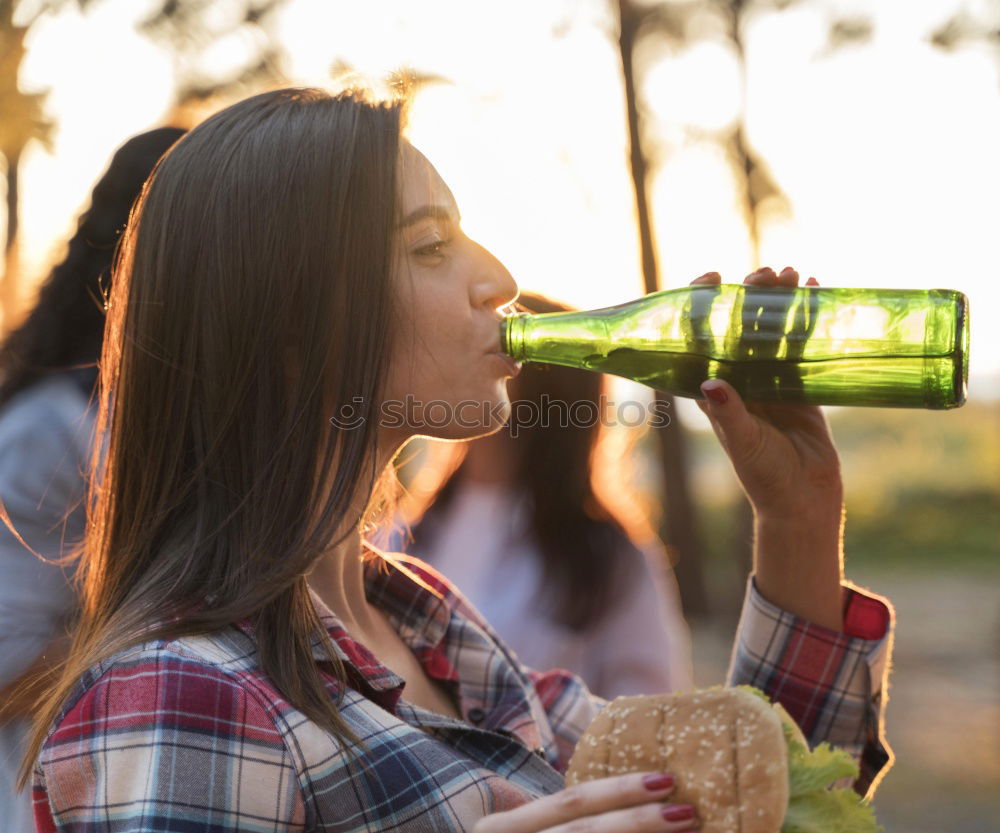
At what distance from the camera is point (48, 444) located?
2418 mm

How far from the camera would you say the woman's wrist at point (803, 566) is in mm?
1967

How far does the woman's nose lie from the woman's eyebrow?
0.07 metres

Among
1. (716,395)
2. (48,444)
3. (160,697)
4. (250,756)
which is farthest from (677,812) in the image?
A: (48,444)

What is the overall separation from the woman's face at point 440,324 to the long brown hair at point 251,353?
0.15ft

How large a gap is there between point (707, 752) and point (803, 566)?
74cm

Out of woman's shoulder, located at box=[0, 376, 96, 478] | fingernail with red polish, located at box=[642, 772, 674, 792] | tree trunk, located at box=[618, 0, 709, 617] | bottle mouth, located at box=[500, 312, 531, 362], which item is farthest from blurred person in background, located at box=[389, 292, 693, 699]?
tree trunk, located at box=[618, 0, 709, 617]

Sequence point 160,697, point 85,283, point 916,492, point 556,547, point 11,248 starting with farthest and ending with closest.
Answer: point 916,492, point 11,248, point 556,547, point 85,283, point 160,697

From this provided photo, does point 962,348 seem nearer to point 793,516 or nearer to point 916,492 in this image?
point 793,516

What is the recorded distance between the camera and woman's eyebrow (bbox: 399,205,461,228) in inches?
70.3

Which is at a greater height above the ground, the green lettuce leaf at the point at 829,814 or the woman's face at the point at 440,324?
the woman's face at the point at 440,324

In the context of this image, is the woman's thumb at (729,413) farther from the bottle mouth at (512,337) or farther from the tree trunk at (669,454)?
the tree trunk at (669,454)

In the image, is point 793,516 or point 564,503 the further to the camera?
point 564,503

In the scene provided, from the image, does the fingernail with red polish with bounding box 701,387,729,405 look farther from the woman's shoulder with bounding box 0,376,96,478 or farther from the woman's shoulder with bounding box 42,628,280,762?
the woman's shoulder with bounding box 0,376,96,478

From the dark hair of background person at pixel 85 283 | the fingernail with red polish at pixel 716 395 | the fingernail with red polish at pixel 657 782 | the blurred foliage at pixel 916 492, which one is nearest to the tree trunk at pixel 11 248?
the dark hair of background person at pixel 85 283
